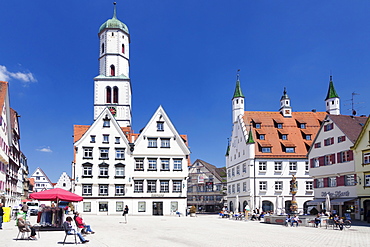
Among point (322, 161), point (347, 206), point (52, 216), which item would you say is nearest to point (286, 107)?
point (322, 161)

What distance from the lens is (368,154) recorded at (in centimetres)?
3994

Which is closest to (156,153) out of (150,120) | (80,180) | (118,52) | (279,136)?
(150,120)

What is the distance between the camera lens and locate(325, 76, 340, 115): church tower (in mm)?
70000

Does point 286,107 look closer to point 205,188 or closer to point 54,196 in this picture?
point 205,188

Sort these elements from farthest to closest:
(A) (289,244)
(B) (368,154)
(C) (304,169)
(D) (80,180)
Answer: (C) (304,169) → (D) (80,180) → (B) (368,154) → (A) (289,244)

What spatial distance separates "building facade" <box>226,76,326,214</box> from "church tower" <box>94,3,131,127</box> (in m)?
21.2

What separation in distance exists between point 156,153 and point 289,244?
3849cm

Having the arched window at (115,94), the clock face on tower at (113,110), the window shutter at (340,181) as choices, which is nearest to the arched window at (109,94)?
the arched window at (115,94)

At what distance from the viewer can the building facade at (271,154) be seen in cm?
6019

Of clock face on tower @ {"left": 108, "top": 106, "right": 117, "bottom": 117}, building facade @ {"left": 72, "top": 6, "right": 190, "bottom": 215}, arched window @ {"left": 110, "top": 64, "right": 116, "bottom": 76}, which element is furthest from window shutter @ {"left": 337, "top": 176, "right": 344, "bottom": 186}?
arched window @ {"left": 110, "top": 64, "right": 116, "bottom": 76}

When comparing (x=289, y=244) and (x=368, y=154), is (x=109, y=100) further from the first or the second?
(x=289, y=244)

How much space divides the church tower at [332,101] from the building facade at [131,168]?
28.5m

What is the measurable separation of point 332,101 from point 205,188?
1444 inches

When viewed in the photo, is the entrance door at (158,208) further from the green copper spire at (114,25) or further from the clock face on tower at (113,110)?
the green copper spire at (114,25)
